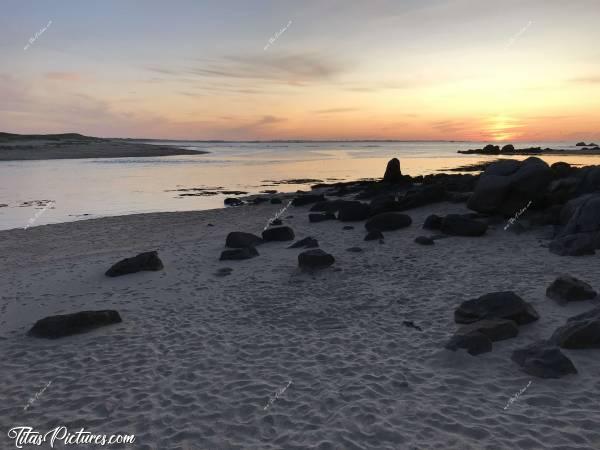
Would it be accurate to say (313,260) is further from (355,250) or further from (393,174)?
(393,174)

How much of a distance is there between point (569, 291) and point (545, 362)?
11.9ft

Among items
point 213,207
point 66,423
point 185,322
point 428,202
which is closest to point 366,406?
point 66,423

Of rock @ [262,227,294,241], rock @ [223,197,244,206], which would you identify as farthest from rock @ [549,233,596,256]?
rock @ [223,197,244,206]

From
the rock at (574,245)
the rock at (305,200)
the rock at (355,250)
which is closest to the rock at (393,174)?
the rock at (305,200)

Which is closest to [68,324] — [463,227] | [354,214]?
[463,227]

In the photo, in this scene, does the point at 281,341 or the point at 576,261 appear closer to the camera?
the point at 281,341

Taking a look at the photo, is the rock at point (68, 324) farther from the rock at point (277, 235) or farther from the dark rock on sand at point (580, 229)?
the dark rock on sand at point (580, 229)

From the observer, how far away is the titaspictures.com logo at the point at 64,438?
6.56 m

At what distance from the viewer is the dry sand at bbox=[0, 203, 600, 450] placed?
6.75 meters

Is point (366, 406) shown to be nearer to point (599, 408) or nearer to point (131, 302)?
point (599, 408)

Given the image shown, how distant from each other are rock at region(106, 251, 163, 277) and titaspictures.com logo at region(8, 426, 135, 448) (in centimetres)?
841

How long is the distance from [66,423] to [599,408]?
7.71 meters

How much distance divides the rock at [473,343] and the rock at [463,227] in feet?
32.8

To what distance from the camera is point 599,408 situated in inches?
274
